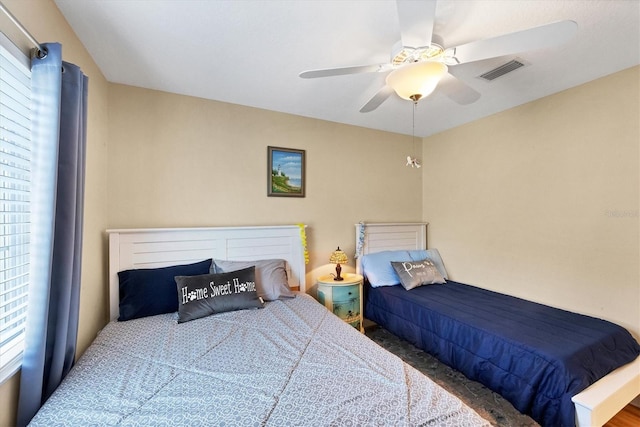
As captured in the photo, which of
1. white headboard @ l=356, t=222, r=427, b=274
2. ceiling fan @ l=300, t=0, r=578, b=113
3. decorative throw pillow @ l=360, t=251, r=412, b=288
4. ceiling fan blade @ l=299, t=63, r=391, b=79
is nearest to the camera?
ceiling fan @ l=300, t=0, r=578, b=113

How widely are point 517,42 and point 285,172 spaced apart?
2.10 m

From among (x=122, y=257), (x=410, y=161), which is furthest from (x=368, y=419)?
(x=122, y=257)

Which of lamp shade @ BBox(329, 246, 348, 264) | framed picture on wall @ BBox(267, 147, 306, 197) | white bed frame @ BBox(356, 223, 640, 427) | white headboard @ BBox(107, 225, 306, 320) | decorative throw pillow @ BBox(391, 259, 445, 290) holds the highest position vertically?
framed picture on wall @ BBox(267, 147, 306, 197)

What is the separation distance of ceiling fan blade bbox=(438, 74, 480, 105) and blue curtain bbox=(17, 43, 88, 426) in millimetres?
1984

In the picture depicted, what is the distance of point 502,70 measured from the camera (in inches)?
81.1

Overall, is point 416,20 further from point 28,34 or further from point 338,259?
point 338,259

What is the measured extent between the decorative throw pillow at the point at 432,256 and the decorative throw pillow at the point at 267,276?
165 cm

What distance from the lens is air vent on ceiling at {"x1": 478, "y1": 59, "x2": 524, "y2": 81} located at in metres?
1.97

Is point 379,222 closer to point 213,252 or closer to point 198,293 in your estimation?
point 213,252

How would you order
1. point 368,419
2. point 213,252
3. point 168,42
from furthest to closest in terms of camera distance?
1. point 213,252
2. point 168,42
3. point 368,419

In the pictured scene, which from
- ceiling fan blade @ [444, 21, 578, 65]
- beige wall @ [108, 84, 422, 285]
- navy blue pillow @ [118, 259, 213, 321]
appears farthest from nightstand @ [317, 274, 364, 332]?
ceiling fan blade @ [444, 21, 578, 65]

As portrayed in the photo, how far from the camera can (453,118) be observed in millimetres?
3096

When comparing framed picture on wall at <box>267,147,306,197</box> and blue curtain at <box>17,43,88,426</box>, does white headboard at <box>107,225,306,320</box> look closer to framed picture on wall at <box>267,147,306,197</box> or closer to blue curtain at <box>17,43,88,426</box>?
framed picture on wall at <box>267,147,306,197</box>

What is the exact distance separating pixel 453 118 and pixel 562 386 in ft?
8.28
